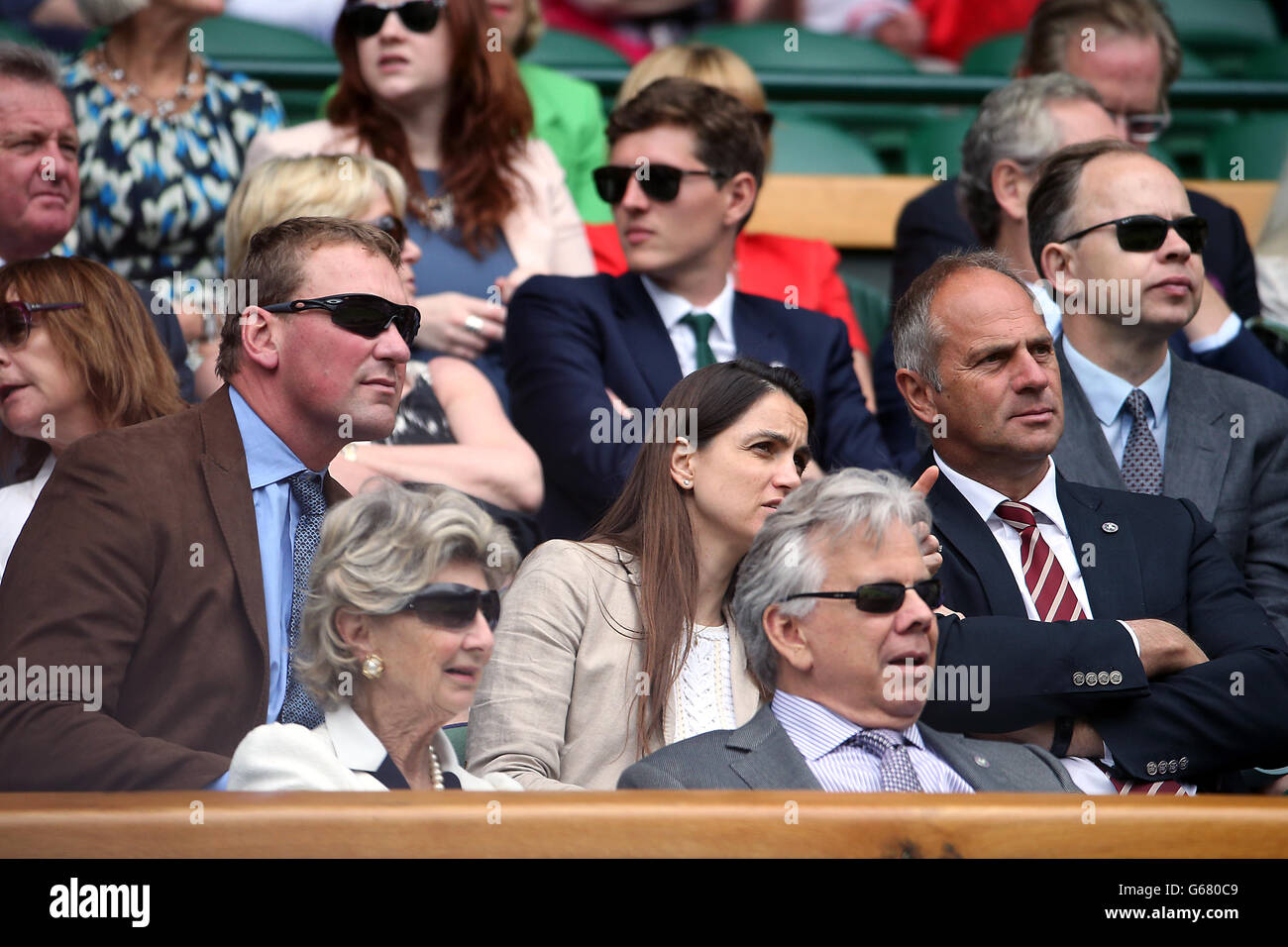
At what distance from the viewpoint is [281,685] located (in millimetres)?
2297

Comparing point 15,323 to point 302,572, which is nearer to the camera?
point 302,572


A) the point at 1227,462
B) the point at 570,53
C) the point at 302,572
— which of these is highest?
the point at 570,53

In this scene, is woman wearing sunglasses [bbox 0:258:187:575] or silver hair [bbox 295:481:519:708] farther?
woman wearing sunglasses [bbox 0:258:187:575]

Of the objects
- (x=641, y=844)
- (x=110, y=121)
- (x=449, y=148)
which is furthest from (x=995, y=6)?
(x=641, y=844)

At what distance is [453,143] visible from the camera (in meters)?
3.83

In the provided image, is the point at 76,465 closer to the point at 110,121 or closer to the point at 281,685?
the point at 281,685

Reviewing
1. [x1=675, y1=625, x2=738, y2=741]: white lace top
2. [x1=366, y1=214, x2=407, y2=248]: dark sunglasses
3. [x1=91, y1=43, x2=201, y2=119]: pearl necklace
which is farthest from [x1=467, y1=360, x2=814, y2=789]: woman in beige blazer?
[x1=91, y1=43, x2=201, y2=119]: pearl necklace

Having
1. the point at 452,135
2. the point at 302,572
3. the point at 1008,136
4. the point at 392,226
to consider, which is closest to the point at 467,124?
the point at 452,135

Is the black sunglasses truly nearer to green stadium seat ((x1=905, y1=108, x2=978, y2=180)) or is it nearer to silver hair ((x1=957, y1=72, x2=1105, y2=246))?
silver hair ((x1=957, y1=72, x2=1105, y2=246))

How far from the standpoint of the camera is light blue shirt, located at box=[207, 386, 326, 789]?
230 centimetres

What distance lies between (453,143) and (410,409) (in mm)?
794

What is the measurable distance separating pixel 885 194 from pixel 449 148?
1.45 meters

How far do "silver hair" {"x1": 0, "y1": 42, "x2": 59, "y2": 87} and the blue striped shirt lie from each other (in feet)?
6.32

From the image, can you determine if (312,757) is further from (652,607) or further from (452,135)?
(452,135)
